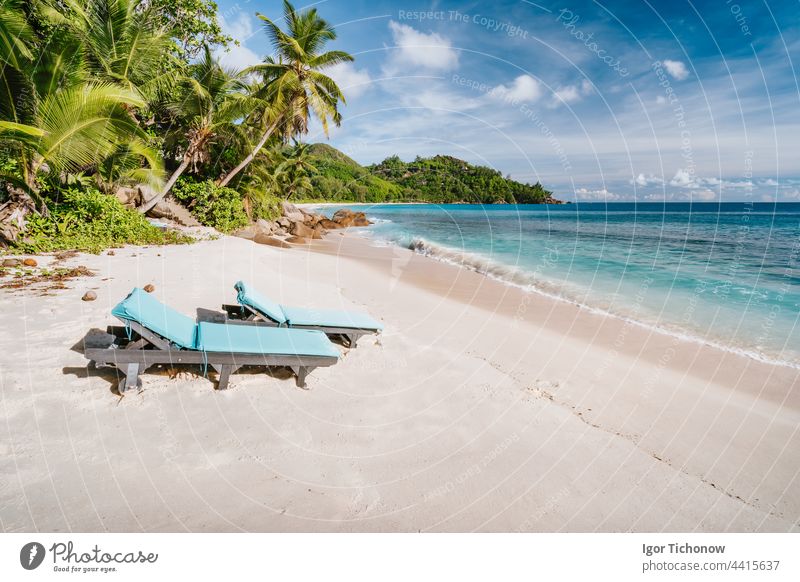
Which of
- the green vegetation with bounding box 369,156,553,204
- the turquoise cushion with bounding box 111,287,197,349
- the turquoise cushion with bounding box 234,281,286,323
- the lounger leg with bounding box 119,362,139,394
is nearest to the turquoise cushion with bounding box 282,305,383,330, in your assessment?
the turquoise cushion with bounding box 234,281,286,323

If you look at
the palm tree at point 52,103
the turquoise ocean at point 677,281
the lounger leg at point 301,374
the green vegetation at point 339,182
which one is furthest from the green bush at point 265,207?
the green vegetation at point 339,182

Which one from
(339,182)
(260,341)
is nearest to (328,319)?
(260,341)

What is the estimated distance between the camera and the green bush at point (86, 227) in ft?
33.8

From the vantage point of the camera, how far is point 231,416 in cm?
389

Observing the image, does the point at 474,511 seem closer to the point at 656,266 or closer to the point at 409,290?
the point at 409,290

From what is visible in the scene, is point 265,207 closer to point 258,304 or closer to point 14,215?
A: point 14,215

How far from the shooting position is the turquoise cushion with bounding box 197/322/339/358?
437 cm

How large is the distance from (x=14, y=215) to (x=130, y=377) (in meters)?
9.58

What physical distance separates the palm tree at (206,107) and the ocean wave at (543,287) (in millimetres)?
11764

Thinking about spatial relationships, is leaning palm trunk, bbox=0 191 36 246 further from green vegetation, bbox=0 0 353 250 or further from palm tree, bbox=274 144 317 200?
palm tree, bbox=274 144 317 200

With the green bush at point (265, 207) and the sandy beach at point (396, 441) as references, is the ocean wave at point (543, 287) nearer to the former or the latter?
A: the sandy beach at point (396, 441)

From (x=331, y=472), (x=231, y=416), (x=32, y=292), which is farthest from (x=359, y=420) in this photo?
(x=32, y=292)

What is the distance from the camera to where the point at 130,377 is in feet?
13.1

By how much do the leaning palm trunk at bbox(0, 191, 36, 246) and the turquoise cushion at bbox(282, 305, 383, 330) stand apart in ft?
28.0
